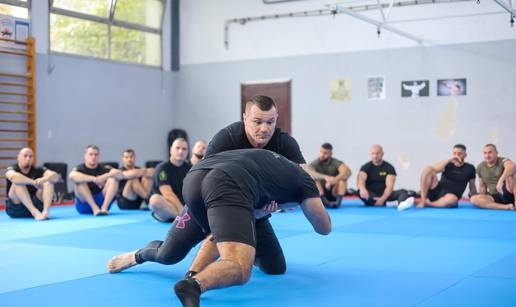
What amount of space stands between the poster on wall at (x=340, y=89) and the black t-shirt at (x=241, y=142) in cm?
979

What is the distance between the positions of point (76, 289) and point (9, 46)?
30.2 ft

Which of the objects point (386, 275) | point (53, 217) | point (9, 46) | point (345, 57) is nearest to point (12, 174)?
point (53, 217)

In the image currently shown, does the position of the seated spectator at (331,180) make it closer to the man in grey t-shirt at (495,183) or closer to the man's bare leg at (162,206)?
the man in grey t-shirt at (495,183)

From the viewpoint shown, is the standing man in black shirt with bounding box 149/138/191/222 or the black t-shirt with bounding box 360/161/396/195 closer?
the standing man in black shirt with bounding box 149/138/191/222

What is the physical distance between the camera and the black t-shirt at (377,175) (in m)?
11.8

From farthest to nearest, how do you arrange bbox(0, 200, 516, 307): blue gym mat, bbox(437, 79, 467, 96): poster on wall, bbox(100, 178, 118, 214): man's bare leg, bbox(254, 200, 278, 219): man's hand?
bbox(437, 79, 467, 96): poster on wall < bbox(100, 178, 118, 214): man's bare leg < bbox(0, 200, 516, 307): blue gym mat < bbox(254, 200, 278, 219): man's hand

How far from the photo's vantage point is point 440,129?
13.3 m

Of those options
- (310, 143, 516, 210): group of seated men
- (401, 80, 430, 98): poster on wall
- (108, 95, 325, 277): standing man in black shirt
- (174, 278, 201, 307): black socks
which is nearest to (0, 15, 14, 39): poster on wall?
(310, 143, 516, 210): group of seated men

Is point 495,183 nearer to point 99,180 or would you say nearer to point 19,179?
point 99,180

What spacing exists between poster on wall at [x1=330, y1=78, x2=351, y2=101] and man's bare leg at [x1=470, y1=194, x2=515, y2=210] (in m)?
4.09

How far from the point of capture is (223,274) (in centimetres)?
346

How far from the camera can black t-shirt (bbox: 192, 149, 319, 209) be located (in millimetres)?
3779

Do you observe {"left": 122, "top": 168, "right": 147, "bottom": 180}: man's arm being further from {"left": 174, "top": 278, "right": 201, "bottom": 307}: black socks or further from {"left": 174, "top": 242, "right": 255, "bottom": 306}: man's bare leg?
{"left": 174, "top": 278, "right": 201, "bottom": 307}: black socks

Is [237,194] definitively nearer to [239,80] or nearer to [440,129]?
[440,129]
